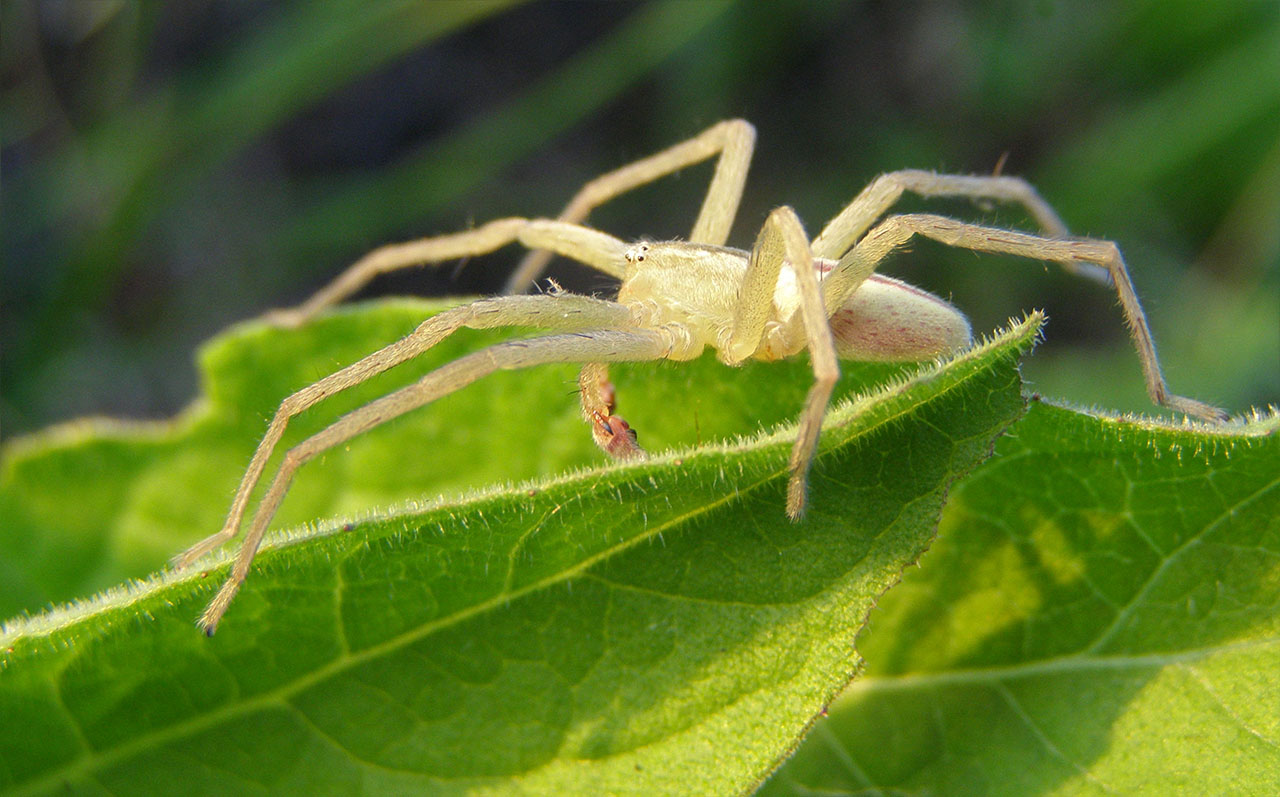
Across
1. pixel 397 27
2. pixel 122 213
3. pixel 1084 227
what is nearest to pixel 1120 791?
pixel 1084 227

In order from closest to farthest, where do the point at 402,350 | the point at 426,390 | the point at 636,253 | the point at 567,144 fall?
the point at 426,390, the point at 402,350, the point at 636,253, the point at 567,144

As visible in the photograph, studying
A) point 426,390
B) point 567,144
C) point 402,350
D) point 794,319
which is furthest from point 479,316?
point 567,144

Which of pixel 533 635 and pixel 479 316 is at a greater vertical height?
pixel 479 316

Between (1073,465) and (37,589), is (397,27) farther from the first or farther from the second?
(1073,465)

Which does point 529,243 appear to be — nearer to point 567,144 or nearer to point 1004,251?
point 1004,251

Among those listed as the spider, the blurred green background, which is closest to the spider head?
the spider
